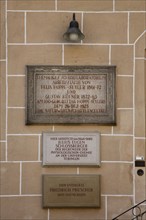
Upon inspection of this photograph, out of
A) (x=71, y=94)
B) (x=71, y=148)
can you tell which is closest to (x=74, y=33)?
(x=71, y=94)

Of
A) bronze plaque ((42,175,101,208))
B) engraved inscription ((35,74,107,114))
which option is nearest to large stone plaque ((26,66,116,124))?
engraved inscription ((35,74,107,114))

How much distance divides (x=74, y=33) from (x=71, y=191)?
234 cm

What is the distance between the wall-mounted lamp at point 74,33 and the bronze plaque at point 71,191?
6.76 ft

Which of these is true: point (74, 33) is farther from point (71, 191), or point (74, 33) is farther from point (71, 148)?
point (71, 191)

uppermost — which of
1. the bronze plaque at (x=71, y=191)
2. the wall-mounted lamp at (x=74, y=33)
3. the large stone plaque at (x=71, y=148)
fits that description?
the wall-mounted lamp at (x=74, y=33)

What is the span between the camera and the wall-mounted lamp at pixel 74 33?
6867mm

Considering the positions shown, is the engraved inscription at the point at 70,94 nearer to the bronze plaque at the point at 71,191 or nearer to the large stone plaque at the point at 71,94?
the large stone plaque at the point at 71,94

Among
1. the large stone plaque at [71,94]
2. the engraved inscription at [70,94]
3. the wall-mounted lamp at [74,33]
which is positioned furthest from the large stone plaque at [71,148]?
the wall-mounted lamp at [74,33]

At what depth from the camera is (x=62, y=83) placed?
718 centimetres

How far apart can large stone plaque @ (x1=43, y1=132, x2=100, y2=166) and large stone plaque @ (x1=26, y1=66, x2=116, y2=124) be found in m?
0.21

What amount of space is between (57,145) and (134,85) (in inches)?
58.2

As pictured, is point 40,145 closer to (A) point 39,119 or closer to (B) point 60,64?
(A) point 39,119

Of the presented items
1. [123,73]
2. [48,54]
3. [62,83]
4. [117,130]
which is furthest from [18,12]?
[117,130]

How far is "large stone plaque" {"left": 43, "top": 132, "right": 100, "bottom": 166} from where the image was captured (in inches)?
279
